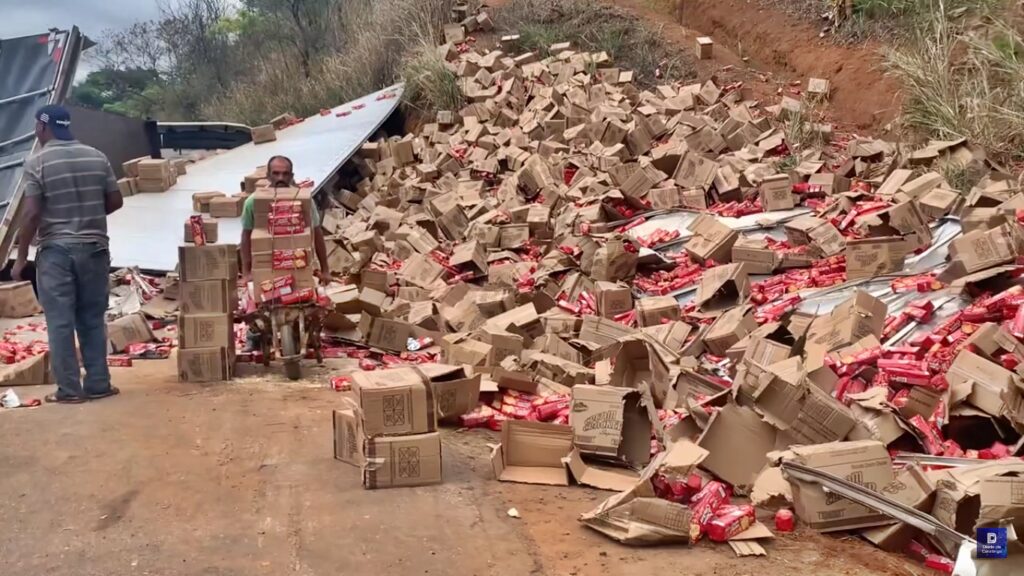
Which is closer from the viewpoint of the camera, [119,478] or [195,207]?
[119,478]

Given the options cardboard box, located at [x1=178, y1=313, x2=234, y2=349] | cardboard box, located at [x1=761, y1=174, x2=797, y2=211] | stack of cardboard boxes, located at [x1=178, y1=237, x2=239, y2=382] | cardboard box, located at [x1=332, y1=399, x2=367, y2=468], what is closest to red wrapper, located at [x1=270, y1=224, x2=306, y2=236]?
stack of cardboard boxes, located at [x1=178, y1=237, x2=239, y2=382]

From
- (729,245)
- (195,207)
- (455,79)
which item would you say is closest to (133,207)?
(195,207)

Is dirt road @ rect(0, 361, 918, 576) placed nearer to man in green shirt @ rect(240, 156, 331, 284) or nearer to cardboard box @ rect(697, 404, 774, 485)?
cardboard box @ rect(697, 404, 774, 485)

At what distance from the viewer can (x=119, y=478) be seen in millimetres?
3988

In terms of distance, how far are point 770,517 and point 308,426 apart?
7.92 feet

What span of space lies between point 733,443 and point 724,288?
2.63 meters

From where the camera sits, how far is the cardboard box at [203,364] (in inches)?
219

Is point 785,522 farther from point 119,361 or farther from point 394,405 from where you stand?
point 119,361

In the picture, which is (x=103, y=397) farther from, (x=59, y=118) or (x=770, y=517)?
(x=770, y=517)

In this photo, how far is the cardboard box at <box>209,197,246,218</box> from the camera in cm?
980

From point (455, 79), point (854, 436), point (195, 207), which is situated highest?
point (455, 79)

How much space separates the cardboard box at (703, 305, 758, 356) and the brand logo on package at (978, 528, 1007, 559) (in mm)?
2548

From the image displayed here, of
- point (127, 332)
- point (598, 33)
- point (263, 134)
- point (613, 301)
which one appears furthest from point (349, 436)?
point (598, 33)

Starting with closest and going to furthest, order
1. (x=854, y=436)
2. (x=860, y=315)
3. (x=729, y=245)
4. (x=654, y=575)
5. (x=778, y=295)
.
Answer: (x=654, y=575), (x=854, y=436), (x=860, y=315), (x=778, y=295), (x=729, y=245)
